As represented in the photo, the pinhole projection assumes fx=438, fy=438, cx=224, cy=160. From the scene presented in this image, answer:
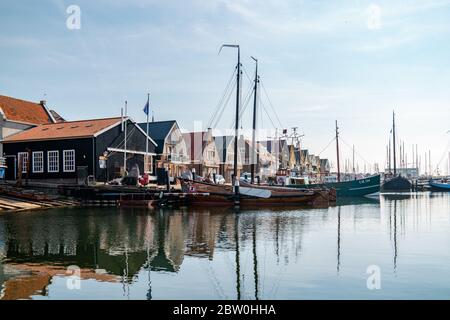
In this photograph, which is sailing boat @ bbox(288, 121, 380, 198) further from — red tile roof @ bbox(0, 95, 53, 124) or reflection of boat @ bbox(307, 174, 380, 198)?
red tile roof @ bbox(0, 95, 53, 124)

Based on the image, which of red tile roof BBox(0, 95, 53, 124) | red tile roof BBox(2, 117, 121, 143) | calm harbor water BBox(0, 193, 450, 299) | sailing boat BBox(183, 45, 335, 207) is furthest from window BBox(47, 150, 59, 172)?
calm harbor water BBox(0, 193, 450, 299)

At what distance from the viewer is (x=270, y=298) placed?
10.1 metres

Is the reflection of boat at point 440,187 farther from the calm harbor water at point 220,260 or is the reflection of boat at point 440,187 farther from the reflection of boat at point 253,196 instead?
the calm harbor water at point 220,260

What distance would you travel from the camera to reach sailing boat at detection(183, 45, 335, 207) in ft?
124

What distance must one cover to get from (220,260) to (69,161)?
31569 millimetres

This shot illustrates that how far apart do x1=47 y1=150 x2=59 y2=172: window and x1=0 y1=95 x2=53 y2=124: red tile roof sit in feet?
27.7

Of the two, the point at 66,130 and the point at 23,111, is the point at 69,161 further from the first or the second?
the point at 23,111

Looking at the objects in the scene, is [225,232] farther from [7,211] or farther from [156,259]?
[7,211]

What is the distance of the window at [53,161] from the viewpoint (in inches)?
1673

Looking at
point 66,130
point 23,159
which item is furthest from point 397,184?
point 23,159

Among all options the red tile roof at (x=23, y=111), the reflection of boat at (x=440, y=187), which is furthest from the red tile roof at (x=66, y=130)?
the reflection of boat at (x=440, y=187)

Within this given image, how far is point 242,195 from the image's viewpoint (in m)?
38.3

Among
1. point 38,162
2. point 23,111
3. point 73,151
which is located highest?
point 23,111

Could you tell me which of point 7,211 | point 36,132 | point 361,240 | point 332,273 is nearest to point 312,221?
point 361,240
